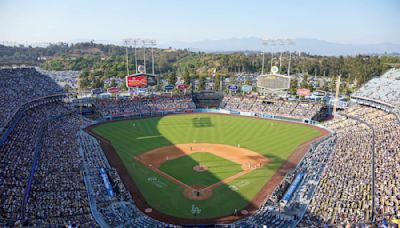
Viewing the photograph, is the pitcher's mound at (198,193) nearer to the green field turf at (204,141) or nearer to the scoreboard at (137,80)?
the green field turf at (204,141)

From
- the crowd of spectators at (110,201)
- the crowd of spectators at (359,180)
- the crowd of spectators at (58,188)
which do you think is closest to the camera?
the crowd of spectators at (58,188)

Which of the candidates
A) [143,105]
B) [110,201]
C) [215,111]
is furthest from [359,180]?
[143,105]

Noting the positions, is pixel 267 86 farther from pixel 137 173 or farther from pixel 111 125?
pixel 137 173

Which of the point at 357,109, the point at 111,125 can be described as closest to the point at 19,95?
the point at 111,125

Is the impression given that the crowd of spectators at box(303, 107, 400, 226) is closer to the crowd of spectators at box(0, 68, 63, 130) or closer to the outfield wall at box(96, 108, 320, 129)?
the outfield wall at box(96, 108, 320, 129)

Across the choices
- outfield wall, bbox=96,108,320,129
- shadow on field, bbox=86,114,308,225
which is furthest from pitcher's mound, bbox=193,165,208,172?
outfield wall, bbox=96,108,320,129

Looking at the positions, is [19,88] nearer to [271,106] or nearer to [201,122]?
[201,122]

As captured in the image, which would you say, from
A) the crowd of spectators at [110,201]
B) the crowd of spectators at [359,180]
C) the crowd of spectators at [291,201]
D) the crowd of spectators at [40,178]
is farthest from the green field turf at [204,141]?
the crowd of spectators at [40,178]
